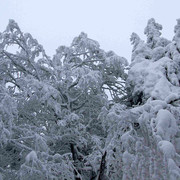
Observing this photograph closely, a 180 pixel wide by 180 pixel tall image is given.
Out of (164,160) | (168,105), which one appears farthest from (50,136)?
(164,160)

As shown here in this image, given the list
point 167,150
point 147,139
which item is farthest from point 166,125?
point 167,150

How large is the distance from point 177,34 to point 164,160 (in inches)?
245

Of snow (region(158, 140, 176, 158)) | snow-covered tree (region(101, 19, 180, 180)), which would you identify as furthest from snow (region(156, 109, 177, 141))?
snow (region(158, 140, 176, 158))

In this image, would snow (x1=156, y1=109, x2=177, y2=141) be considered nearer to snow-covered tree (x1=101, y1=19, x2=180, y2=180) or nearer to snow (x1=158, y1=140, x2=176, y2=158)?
snow-covered tree (x1=101, y1=19, x2=180, y2=180)

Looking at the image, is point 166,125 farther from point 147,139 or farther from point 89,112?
point 89,112

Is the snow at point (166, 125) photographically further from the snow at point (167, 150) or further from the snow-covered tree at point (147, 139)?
the snow at point (167, 150)

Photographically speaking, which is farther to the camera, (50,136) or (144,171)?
(50,136)

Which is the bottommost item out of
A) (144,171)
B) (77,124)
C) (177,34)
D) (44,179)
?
(44,179)

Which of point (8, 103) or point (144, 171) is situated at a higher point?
point (8, 103)

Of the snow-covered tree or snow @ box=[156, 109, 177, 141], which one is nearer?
the snow-covered tree

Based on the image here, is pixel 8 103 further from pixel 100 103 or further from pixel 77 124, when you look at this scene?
pixel 100 103

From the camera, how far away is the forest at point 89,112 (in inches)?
152

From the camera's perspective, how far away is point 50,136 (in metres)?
7.27

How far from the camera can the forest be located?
3.86m
